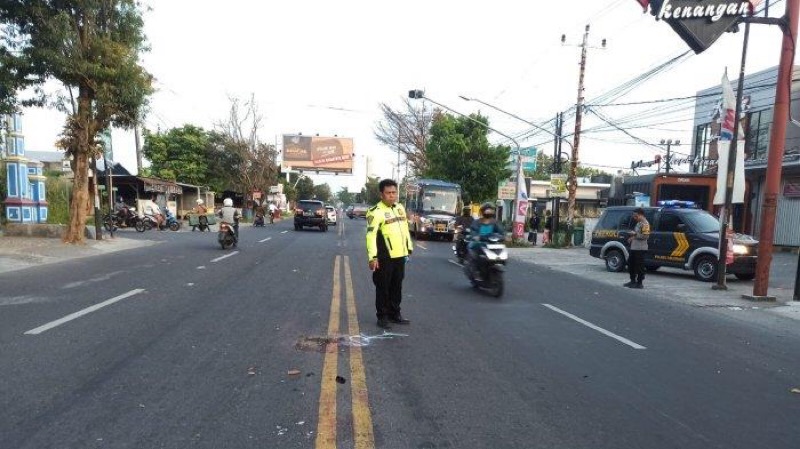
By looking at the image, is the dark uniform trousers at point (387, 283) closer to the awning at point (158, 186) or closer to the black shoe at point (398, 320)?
Answer: the black shoe at point (398, 320)

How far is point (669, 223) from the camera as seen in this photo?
15.2 meters

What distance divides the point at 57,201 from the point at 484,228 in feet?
73.9

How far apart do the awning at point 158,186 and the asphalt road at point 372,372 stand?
934 inches

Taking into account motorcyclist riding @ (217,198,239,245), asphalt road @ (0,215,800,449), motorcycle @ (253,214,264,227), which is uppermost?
motorcyclist riding @ (217,198,239,245)

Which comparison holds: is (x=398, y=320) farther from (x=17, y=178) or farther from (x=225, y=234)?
(x=17, y=178)

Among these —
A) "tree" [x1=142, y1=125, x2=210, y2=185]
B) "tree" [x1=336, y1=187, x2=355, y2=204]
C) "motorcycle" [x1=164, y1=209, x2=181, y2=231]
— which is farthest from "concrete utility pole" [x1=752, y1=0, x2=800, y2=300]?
"tree" [x1=336, y1=187, x2=355, y2=204]

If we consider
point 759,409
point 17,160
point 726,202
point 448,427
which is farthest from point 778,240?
point 17,160

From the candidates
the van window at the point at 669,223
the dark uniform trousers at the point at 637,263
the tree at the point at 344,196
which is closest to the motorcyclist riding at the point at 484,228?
the dark uniform trousers at the point at 637,263

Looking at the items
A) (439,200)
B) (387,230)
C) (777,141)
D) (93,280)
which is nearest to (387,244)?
(387,230)

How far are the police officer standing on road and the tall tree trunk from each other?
1429cm

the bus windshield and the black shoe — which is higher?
the bus windshield

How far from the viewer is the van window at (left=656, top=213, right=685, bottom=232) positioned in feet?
49.2

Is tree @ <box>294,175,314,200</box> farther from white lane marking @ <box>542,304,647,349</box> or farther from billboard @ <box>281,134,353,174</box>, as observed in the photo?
white lane marking @ <box>542,304,647,349</box>

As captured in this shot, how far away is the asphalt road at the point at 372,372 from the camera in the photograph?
3986mm
